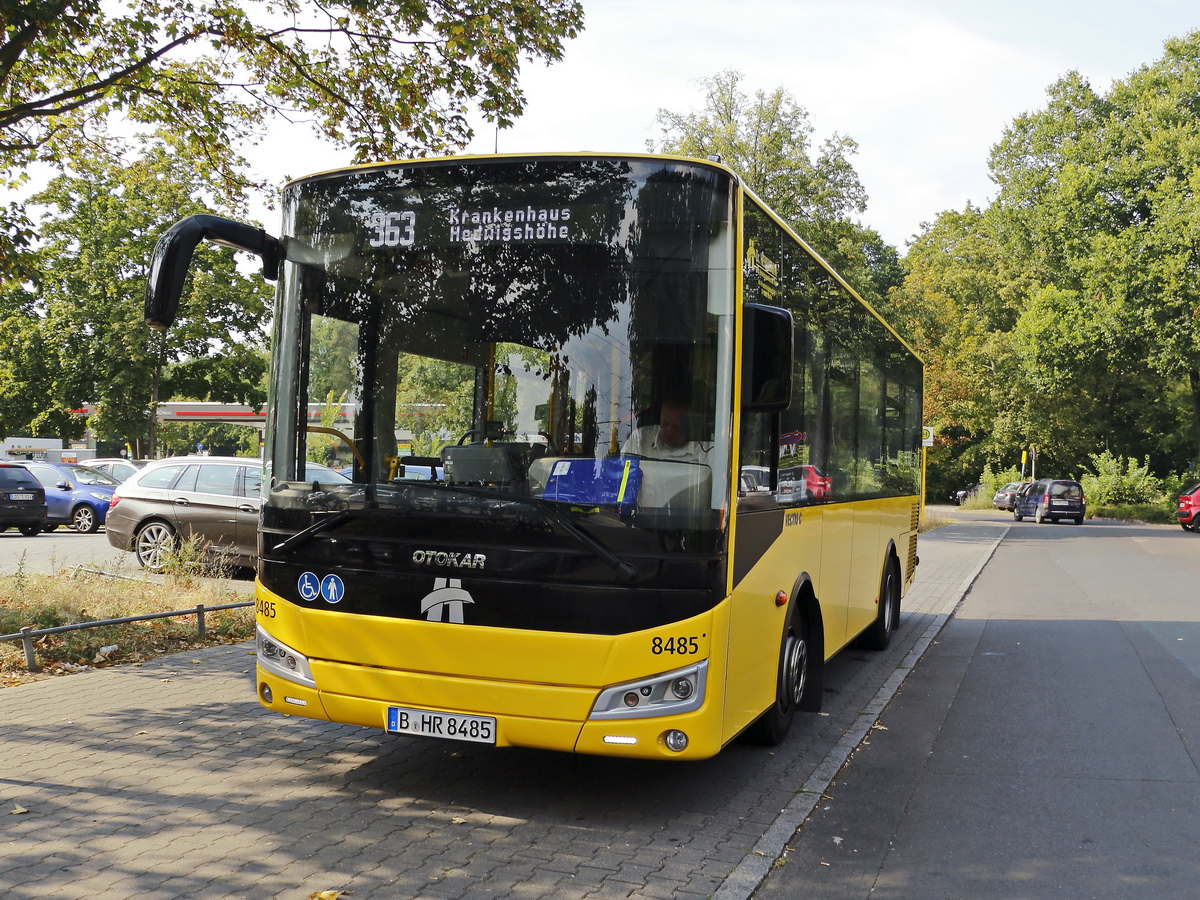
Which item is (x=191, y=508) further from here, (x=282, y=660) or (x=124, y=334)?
(x=124, y=334)

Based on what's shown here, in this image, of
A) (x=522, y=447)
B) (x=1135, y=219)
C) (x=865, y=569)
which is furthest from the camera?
(x=1135, y=219)

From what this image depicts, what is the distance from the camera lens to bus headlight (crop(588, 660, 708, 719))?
484 cm

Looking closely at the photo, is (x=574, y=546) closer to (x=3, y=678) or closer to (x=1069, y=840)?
(x=1069, y=840)

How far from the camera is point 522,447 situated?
4992mm

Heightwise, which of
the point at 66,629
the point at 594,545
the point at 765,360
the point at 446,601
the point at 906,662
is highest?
the point at 765,360

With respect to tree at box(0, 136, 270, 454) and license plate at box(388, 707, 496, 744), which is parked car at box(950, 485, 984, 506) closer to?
tree at box(0, 136, 270, 454)

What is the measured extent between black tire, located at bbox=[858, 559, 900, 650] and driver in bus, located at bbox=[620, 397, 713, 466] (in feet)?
19.8

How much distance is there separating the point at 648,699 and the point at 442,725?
100 centimetres

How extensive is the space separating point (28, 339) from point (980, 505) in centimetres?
4811

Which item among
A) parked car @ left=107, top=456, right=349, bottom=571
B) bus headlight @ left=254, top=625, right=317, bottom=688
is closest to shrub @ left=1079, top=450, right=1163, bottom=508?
parked car @ left=107, top=456, right=349, bottom=571

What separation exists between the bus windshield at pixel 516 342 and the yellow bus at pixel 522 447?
11mm

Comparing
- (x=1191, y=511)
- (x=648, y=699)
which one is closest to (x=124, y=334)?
(x=648, y=699)

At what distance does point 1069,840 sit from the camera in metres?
5.05

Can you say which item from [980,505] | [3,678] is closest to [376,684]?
[3,678]
